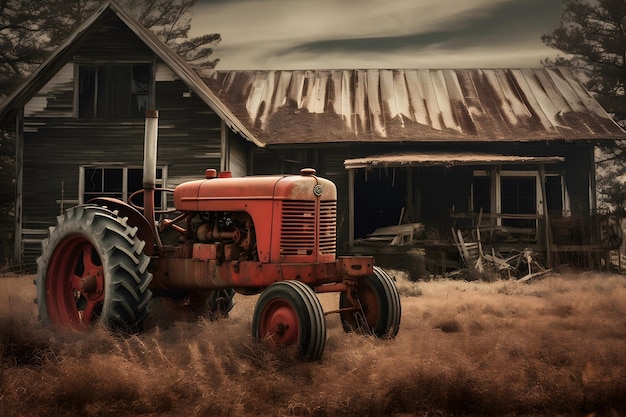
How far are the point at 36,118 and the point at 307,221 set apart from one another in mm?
10913

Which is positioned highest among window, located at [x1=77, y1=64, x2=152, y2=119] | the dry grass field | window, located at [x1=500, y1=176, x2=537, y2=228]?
window, located at [x1=77, y1=64, x2=152, y2=119]

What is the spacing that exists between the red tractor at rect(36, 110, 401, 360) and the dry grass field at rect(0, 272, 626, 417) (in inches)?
10.2

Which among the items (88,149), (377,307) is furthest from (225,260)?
(88,149)

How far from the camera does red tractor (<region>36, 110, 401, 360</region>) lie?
562cm

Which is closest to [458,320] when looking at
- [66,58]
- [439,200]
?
[439,200]

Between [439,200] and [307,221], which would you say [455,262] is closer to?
[439,200]

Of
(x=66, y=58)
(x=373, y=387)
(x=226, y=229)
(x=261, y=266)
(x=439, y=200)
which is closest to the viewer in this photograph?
(x=373, y=387)

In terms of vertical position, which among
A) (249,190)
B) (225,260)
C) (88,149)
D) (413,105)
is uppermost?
(413,105)

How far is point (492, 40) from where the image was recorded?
21391mm

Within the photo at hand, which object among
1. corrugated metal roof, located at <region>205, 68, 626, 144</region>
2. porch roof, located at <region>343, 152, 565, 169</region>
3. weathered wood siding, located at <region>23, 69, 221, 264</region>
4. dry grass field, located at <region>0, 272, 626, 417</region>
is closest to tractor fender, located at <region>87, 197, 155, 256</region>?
dry grass field, located at <region>0, 272, 626, 417</region>

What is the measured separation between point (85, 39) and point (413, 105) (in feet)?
27.8

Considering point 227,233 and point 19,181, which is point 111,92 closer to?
point 19,181

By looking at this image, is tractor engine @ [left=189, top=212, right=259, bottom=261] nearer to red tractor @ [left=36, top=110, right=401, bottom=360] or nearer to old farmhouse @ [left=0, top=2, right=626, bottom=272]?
red tractor @ [left=36, top=110, right=401, bottom=360]

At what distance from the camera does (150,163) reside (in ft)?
20.8
